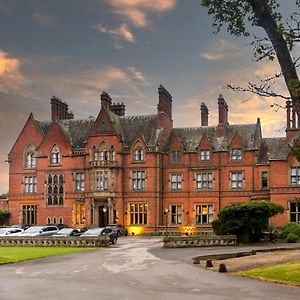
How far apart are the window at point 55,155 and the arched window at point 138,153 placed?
393 inches

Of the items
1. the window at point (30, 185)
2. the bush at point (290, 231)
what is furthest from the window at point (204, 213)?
the window at point (30, 185)

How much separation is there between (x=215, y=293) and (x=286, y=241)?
101 feet

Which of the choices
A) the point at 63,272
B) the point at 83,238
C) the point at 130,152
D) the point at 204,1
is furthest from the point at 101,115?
the point at 204,1

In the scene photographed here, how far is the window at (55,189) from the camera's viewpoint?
71.6 meters

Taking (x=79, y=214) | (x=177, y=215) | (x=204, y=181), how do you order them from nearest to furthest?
(x=204, y=181), (x=177, y=215), (x=79, y=214)

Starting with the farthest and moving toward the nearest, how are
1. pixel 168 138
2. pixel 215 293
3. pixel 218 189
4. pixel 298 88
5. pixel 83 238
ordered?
pixel 168 138, pixel 218 189, pixel 83 238, pixel 215 293, pixel 298 88

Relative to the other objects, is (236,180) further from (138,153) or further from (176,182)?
(138,153)

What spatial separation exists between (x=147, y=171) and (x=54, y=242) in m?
24.4

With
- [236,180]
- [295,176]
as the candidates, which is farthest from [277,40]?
[236,180]

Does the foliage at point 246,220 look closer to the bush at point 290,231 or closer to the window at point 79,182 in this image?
the bush at point 290,231

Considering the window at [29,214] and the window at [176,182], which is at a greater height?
the window at [176,182]

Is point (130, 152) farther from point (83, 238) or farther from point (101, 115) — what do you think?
point (83, 238)

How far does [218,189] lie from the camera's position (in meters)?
67.2

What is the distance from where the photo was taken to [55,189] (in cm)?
7194
